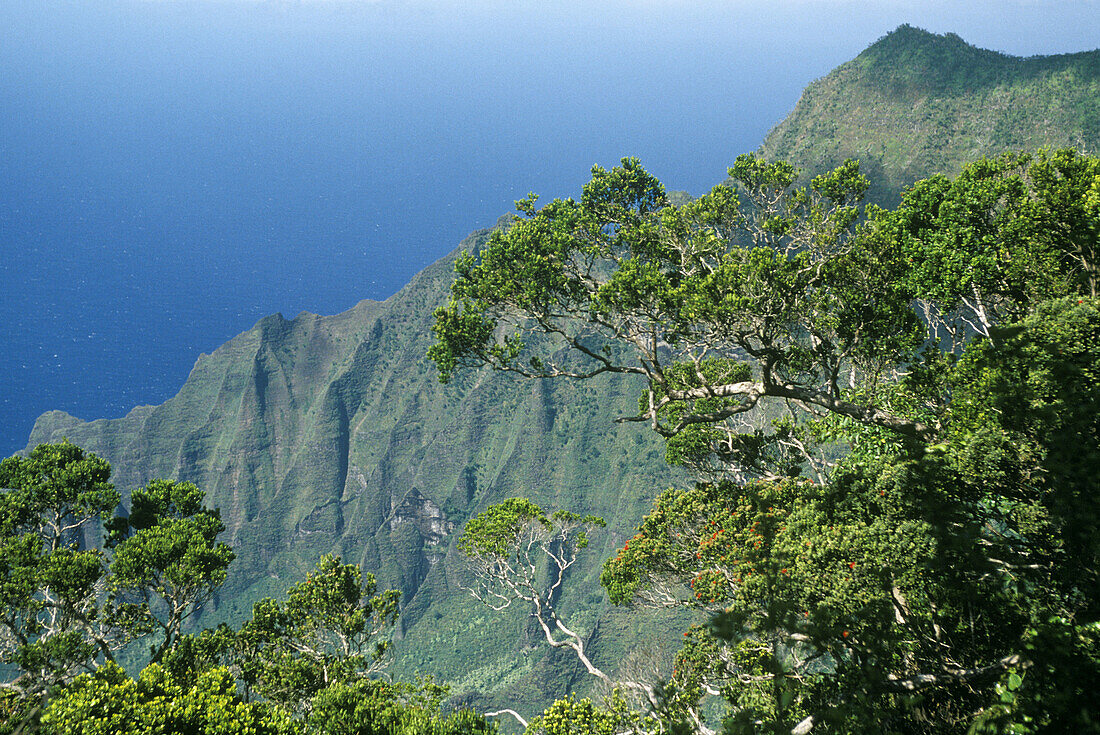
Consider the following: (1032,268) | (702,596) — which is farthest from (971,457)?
(702,596)

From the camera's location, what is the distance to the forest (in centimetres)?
866

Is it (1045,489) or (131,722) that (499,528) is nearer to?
(131,722)

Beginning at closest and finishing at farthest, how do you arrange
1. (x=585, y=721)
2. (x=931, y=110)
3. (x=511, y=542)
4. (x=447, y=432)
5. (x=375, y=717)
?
(x=375, y=717) → (x=585, y=721) → (x=511, y=542) → (x=931, y=110) → (x=447, y=432)

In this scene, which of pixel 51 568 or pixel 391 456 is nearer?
pixel 51 568

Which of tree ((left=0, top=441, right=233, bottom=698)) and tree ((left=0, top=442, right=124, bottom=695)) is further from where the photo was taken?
tree ((left=0, top=441, right=233, bottom=698))

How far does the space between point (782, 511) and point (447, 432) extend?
448ft

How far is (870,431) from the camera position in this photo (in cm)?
1485

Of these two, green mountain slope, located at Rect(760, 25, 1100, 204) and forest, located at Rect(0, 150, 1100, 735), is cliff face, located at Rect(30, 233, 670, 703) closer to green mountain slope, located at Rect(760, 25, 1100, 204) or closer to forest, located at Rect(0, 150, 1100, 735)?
green mountain slope, located at Rect(760, 25, 1100, 204)

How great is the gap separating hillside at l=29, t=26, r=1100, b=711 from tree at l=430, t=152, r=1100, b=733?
8597 centimetres

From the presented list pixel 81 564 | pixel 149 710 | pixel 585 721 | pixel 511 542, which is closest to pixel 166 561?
pixel 81 564

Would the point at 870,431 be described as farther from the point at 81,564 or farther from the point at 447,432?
the point at 447,432

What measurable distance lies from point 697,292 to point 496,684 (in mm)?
110613

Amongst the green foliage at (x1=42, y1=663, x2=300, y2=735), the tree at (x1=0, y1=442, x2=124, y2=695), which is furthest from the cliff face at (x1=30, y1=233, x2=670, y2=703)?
the green foliage at (x1=42, y1=663, x2=300, y2=735)

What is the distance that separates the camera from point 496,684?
109m
